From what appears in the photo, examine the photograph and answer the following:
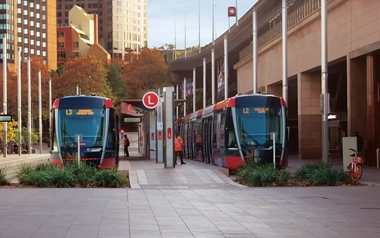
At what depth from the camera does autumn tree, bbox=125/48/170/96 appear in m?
133

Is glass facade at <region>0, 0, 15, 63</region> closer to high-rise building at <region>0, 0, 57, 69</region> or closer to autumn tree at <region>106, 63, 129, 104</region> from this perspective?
high-rise building at <region>0, 0, 57, 69</region>

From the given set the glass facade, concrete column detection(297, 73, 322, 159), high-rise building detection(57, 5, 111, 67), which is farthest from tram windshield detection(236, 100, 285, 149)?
high-rise building detection(57, 5, 111, 67)

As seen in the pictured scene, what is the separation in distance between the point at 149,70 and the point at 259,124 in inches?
4110

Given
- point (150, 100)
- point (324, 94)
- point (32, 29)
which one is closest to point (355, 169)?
point (324, 94)

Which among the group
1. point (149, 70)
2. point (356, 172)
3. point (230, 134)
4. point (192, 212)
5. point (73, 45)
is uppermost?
point (73, 45)

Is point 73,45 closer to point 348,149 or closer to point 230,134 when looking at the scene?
point 230,134

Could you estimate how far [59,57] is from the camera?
18750 centimetres

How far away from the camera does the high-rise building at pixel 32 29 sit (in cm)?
16738

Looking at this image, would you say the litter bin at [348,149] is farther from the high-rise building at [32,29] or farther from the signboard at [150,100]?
the high-rise building at [32,29]

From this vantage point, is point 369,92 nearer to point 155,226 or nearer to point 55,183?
point 55,183

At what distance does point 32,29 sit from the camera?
16938 cm

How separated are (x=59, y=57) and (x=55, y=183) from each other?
168315mm

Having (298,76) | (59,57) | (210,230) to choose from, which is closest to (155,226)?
(210,230)

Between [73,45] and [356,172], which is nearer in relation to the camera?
[356,172]
